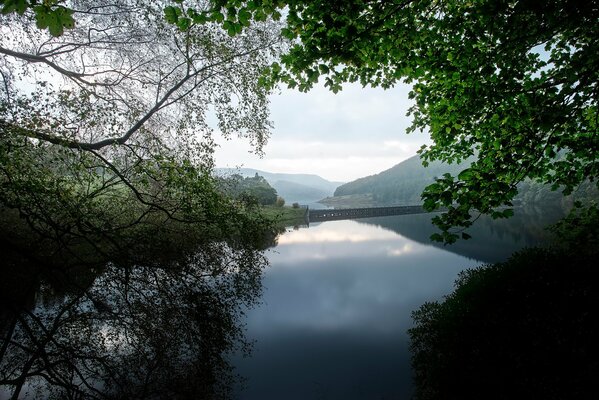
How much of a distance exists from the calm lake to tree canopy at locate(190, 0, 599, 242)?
321 inches

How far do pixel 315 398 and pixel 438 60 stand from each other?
12055mm

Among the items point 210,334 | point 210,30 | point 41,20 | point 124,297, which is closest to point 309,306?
point 210,334

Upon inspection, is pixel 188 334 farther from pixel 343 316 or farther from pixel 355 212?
pixel 355 212

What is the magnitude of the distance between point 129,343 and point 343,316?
12.0 metres

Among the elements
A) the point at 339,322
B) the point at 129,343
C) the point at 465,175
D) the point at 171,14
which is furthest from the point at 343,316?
the point at 171,14

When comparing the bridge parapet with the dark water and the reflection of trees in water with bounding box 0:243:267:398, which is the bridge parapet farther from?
the reflection of trees in water with bounding box 0:243:267:398

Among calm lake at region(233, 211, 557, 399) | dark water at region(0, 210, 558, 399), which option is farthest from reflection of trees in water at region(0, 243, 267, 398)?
calm lake at region(233, 211, 557, 399)

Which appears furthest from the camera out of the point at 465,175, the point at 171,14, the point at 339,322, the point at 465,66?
the point at 339,322

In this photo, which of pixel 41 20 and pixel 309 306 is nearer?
pixel 41 20

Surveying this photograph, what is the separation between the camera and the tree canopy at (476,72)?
554 centimetres

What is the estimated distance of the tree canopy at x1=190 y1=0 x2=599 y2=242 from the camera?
554cm

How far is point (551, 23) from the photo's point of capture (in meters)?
5.46

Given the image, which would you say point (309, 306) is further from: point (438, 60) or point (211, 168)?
point (438, 60)

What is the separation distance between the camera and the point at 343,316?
17188 millimetres
